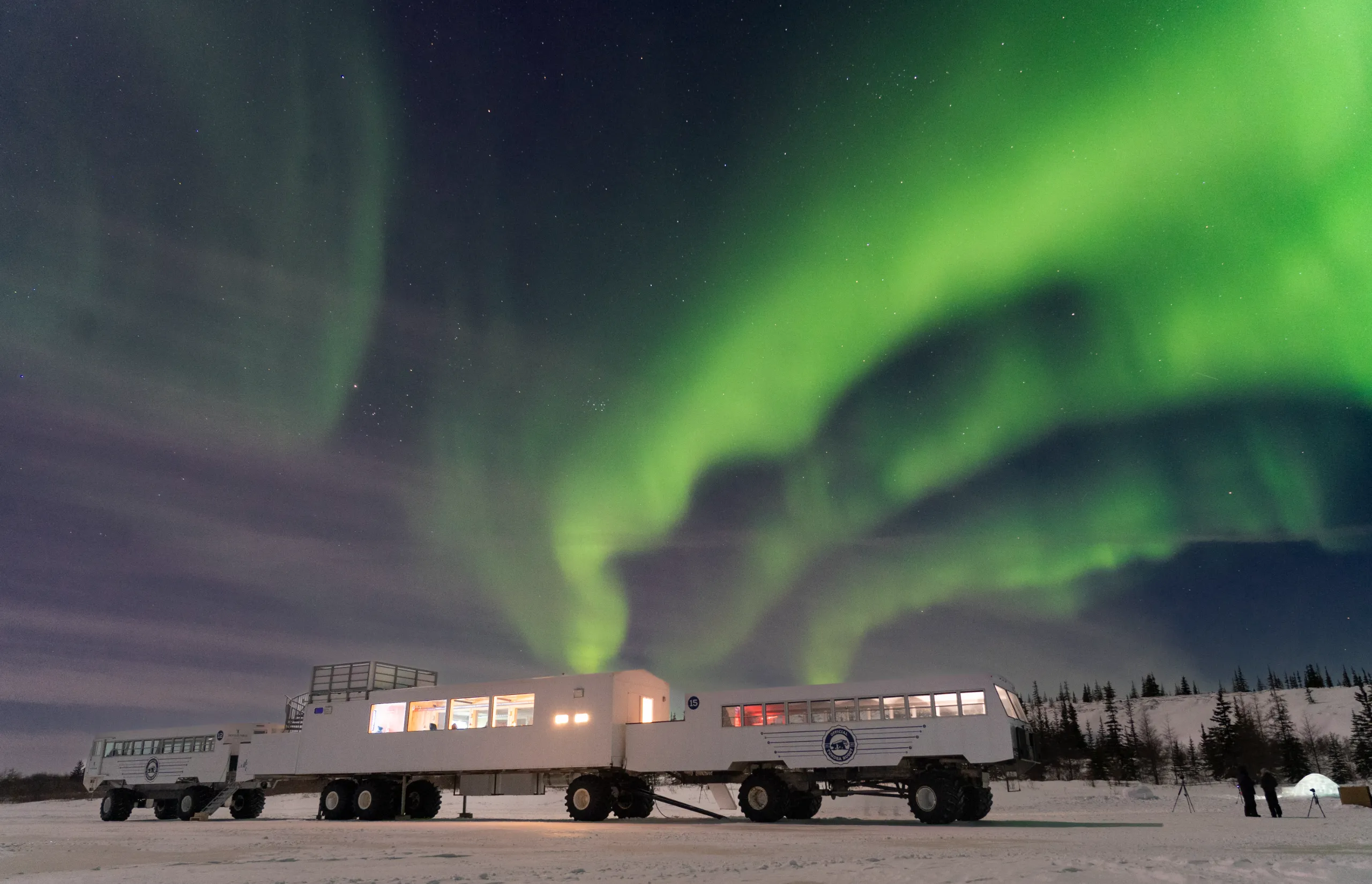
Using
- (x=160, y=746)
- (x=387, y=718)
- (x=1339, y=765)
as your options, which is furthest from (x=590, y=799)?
(x=1339, y=765)

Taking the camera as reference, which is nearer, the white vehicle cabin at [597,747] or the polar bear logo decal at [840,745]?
the white vehicle cabin at [597,747]

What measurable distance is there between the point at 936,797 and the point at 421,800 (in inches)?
759

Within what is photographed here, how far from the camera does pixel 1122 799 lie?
38.6 m

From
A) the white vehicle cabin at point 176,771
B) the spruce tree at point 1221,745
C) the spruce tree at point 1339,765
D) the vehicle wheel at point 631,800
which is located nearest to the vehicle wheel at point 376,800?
the white vehicle cabin at point 176,771

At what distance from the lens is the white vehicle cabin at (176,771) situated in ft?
119

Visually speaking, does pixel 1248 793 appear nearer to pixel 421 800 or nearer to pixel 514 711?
pixel 514 711

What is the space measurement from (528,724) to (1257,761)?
94.0 metres

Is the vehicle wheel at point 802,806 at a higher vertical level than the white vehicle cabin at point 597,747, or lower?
lower

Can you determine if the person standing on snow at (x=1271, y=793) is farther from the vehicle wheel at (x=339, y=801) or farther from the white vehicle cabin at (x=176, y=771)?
the white vehicle cabin at (x=176, y=771)

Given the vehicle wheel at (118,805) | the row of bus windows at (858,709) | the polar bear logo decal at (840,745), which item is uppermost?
the row of bus windows at (858,709)

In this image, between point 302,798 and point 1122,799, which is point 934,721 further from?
Answer: point 302,798

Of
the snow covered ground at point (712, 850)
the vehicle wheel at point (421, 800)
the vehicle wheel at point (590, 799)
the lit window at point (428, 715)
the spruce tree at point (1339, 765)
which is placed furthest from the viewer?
the spruce tree at point (1339, 765)

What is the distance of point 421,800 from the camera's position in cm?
3259

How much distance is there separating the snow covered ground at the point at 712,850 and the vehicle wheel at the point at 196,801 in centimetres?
557
